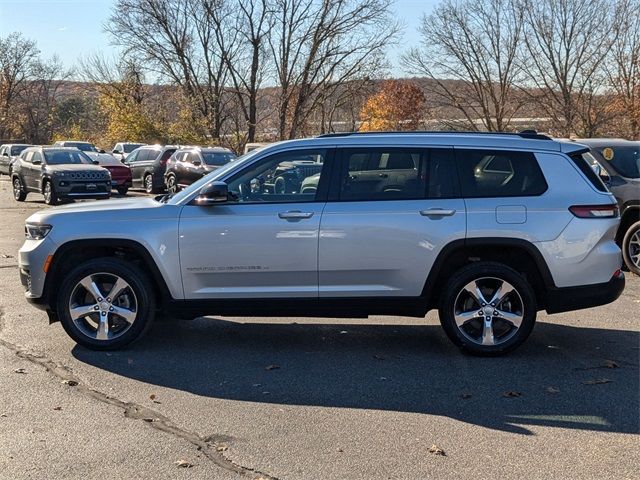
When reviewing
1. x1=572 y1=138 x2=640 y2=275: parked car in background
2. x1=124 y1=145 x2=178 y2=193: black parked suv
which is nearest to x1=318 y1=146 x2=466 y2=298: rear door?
x1=572 y1=138 x2=640 y2=275: parked car in background

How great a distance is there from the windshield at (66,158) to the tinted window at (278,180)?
54.5ft

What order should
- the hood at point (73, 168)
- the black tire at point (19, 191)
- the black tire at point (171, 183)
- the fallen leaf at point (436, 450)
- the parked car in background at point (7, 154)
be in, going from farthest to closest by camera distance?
1. the parked car in background at point (7, 154)
2. the black tire at point (19, 191)
3. the black tire at point (171, 183)
4. the hood at point (73, 168)
5. the fallen leaf at point (436, 450)

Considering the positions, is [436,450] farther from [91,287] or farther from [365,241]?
[91,287]

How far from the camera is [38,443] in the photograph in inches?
168

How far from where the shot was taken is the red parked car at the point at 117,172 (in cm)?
2394

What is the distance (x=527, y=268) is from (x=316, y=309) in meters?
1.83

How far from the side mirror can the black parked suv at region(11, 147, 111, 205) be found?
15.3 meters

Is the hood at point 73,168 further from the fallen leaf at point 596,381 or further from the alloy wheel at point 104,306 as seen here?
the fallen leaf at point 596,381

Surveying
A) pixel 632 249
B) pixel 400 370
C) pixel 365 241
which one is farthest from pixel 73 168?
pixel 400 370

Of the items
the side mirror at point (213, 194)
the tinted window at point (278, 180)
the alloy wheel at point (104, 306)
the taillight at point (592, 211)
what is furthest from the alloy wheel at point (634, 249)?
the alloy wheel at point (104, 306)

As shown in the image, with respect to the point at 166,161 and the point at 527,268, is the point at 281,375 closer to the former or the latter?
the point at 527,268

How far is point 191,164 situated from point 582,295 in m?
17.4

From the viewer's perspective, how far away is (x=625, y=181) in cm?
1010

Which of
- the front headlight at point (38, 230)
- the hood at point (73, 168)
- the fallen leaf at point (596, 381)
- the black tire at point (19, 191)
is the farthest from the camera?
the black tire at point (19, 191)
